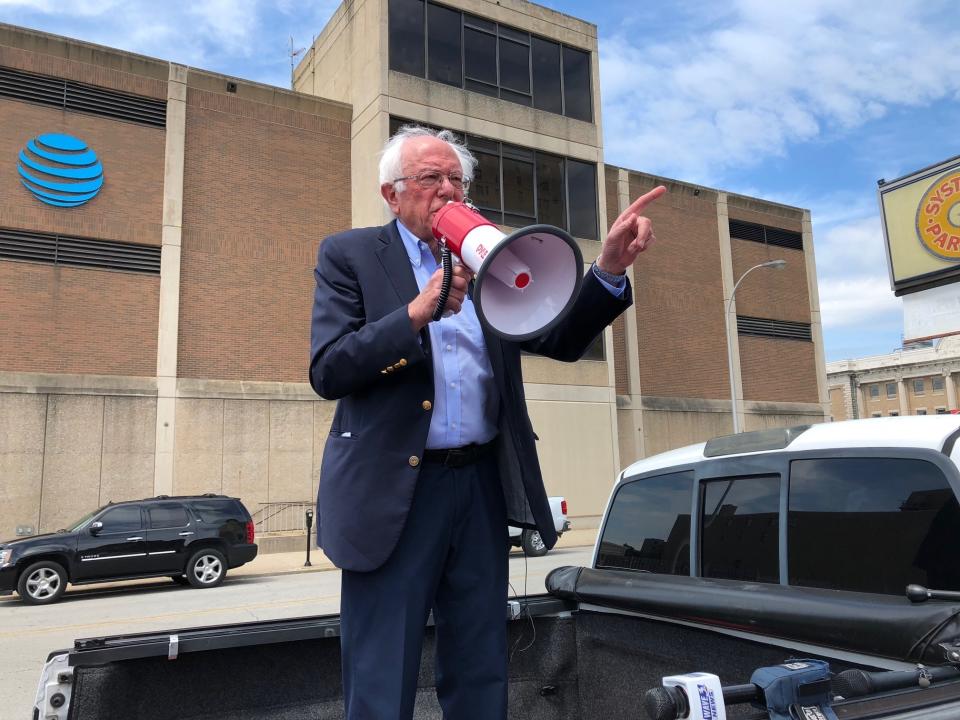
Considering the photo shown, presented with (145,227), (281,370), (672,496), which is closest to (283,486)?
(281,370)

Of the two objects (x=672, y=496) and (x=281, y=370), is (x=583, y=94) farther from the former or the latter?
(x=672, y=496)

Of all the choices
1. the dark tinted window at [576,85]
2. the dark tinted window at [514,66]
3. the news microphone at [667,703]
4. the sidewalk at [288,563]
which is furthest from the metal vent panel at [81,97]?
the news microphone at [667,703]

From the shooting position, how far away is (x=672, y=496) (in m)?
2.87

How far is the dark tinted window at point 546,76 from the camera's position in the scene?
25234 millimetres

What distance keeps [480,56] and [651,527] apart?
23524 millimetres

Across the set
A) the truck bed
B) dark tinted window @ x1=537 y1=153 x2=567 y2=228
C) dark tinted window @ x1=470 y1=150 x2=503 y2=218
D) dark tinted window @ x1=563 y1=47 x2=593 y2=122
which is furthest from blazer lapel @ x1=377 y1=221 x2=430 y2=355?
dark tinted window @ x1=563 y1=47 x2=593 y2=122

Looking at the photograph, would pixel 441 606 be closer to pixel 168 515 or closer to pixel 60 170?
pixel 168 515

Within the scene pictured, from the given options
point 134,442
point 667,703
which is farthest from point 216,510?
point 667,703

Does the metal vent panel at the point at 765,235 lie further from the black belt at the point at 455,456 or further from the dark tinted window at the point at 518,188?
the black belt at the point at 455,456

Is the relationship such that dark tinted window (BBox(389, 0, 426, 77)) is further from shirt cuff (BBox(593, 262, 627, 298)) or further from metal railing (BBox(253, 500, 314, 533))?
shirt cuff (BBox(593, 262, 627, 298))

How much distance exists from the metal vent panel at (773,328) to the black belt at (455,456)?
31684 mm

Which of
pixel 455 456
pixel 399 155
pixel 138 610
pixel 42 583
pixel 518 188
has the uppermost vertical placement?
pixel 518 188

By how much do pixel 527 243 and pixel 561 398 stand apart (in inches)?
889

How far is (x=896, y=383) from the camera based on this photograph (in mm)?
85625
